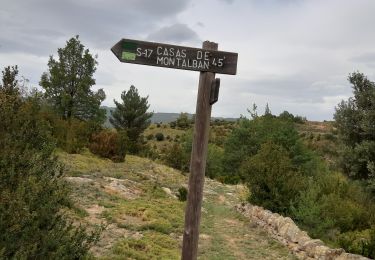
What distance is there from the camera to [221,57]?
15.9ft

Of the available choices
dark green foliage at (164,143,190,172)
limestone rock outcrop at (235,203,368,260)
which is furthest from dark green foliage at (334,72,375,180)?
dark green foliage at (164,143,190,172)

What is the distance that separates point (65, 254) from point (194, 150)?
2148 millimetres

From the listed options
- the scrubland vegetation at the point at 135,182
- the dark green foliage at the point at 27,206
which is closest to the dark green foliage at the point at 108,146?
the scrubland vegetation at the point at 135,182

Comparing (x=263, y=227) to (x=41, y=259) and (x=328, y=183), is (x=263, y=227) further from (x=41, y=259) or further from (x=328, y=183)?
(x=41, y=259)

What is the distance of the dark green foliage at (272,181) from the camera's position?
48.3 feet

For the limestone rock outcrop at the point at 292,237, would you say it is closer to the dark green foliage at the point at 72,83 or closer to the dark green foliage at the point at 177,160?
the dark green foliage at the point at 177,160

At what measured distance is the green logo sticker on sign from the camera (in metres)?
4.68

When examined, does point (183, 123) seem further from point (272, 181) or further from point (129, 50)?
point (129, 50)

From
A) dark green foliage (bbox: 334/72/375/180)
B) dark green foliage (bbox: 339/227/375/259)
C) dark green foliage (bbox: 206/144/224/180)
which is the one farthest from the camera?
dark green foliage (bbox: 206/144/224/180)

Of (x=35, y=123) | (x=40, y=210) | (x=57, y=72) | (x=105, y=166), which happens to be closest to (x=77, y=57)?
(x=57, y=72)

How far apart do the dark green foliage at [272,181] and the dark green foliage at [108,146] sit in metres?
10.5

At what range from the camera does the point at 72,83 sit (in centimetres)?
3228

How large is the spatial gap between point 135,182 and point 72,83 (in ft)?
55.4

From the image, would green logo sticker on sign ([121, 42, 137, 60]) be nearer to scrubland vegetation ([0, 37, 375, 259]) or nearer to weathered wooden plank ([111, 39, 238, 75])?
weathered wooden plank ([111, 39, 238, 75])
